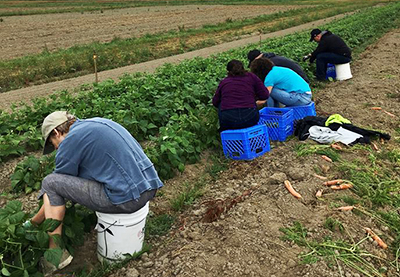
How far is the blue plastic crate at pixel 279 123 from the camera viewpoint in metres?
5.84

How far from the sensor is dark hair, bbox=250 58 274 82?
6.07 m

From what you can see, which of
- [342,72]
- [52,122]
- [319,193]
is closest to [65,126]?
[52,122]

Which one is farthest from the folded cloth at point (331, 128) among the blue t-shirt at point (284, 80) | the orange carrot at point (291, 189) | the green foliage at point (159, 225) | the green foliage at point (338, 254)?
the green foliage at point (159, 225)

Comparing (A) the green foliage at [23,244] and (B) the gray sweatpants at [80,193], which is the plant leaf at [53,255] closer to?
(A) the green foliage at [23,244]

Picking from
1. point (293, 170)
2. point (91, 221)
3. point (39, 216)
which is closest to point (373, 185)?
point (293, 170)

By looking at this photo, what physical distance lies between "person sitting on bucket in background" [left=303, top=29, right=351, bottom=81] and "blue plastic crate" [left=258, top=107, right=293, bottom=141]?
13.1 ft

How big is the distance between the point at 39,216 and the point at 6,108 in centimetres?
614

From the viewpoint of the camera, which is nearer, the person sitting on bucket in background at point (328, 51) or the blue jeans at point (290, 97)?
the blue jeans at point (290, 97)

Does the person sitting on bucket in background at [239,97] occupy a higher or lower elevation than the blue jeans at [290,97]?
higher

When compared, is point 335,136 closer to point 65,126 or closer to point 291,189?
point 291,189

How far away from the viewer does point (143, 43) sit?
18.0 meters

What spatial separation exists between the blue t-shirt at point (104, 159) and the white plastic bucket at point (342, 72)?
25.3 feet

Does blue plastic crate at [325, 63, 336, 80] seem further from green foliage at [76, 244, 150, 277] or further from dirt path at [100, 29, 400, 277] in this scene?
green foliage at [76, 244, 150, 277]

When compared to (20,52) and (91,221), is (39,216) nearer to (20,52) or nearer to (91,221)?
(91,221)
